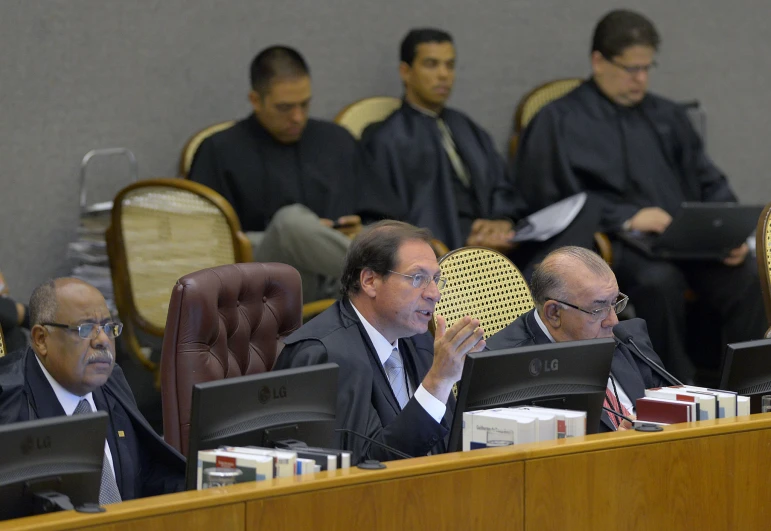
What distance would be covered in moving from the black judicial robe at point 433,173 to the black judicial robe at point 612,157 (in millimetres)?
118

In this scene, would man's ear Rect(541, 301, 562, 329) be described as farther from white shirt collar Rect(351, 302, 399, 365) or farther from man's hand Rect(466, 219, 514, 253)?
man's hand Rect(466, 219, 514, 253)

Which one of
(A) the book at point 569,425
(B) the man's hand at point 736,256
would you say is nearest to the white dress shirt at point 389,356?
(A) the book at point 569,425

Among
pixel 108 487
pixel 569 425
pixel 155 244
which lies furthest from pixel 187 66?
pixel 569 425

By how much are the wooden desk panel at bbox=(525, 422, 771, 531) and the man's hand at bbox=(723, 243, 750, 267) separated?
259cm

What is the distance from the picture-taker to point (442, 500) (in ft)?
7.04

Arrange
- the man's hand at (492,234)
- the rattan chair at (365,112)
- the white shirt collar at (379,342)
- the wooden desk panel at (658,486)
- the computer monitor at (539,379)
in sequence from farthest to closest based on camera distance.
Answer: the rattan chair at (365,112) → the man's hand at (492,234) → the white shirt collar at (379,342) → the computer monitor at (539,379) → the wooden desk panel at (658,486)

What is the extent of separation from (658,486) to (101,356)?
3.64 ft

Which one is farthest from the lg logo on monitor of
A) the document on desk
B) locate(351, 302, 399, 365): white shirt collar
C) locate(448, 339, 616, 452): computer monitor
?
the document on desk

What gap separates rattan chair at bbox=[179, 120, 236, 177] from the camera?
5.07 metres

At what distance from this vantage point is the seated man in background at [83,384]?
254 cm

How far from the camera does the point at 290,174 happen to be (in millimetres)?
5055

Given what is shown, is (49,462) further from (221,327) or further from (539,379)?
(221,327)

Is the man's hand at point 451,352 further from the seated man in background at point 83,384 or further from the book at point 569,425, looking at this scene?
the seated man in background at point 83,384

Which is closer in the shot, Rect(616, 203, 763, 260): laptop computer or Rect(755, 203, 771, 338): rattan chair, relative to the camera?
Rect(755, 203, 771, 338): rattan chair
